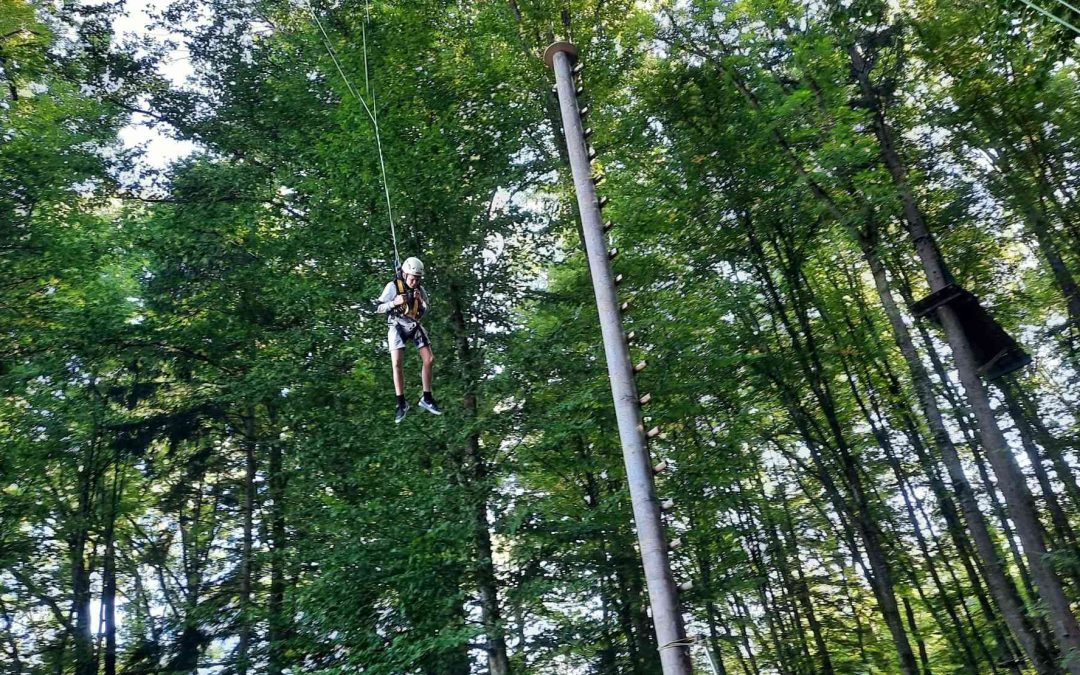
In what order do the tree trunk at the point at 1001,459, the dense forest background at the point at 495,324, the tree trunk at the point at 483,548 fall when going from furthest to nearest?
the dense forest background at the point at 495,324
the tree trunk at the point at 483,548
the tree trunk at the point at 1001,459

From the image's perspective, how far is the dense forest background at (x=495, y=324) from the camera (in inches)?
341

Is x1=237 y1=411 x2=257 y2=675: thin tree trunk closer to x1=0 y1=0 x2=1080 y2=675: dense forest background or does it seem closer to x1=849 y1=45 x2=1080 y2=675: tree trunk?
x1=0 y1=0 x2=1080 y2=675: dense forest background

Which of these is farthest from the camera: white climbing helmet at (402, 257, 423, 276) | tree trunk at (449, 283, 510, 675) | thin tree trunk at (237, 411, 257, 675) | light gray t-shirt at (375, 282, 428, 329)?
thin tree trunk at (237, 411, 257, 675)

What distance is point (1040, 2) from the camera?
244 inches

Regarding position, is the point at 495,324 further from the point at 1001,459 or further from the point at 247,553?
the point at 1001,459

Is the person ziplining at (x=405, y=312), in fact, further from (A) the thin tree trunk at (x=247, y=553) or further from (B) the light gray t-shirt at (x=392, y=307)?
(A) the thin tree trunk at (x=247, y=553)

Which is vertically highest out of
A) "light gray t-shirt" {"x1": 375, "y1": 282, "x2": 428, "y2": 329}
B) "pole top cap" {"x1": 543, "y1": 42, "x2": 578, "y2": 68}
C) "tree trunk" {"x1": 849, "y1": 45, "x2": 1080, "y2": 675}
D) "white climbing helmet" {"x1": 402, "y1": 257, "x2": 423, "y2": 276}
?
"pole top cap" {"x1": 543, "y1": 42, "x2": 578, "y2": 68}

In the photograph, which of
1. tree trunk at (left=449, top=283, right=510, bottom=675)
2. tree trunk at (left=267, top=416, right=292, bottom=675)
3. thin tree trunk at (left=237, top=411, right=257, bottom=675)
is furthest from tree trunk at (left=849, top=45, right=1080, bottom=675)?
thin tree trunk at (left=237, top=411, right=257, bottom=675)

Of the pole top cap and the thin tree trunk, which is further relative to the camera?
the thin tree trunk

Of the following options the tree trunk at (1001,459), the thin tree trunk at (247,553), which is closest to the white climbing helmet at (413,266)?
the thin tree trunk at (247,553)

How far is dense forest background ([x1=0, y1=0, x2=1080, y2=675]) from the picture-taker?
8664mm

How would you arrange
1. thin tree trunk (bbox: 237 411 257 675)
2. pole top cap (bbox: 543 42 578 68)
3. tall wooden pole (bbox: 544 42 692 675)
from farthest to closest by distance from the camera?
thin tree trunk (bbox: 237 411 257 675) < pole top cap (bbox: 543 42 578 68) < tall wooden pole (bbox: 544 42 692 675)

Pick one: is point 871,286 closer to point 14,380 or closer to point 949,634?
point 949,634

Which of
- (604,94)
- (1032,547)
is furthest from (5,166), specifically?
(1032,547)
